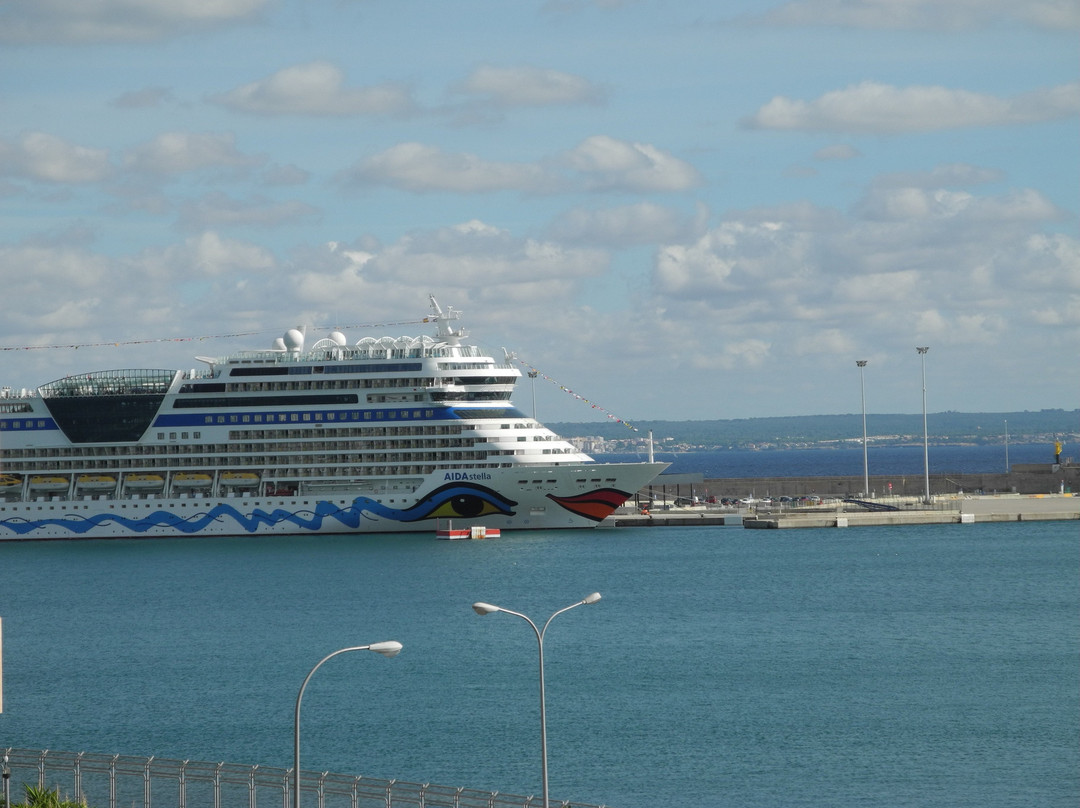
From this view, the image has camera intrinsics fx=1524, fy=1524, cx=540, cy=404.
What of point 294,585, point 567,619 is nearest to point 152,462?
point 294,585

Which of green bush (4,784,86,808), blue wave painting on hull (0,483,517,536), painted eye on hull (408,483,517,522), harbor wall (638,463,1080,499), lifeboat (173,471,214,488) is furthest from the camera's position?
harbor wall (638,463,1080,499)

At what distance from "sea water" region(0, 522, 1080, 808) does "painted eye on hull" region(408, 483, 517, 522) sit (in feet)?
25.1

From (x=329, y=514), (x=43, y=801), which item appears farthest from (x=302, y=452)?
(x=43, y=801)

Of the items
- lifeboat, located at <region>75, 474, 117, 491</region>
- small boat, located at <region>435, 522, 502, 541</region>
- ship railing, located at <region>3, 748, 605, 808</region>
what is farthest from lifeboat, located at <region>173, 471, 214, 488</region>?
ship railing, located at <region>3, 748, 605, 808</region>

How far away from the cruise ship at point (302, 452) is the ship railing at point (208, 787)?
5093cm

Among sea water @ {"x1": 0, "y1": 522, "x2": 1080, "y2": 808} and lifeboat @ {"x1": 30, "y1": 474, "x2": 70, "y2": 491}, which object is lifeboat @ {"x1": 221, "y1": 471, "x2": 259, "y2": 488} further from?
sea water @ {"x1": 0, "y1": 522, "x2": 1080, "y2": 808}

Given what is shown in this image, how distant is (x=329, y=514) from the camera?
85.3 meters

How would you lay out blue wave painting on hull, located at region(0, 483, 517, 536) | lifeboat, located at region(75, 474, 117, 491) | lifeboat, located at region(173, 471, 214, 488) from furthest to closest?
1. lifeboat, located at region(75, 474, 117, 491)
2. lifeboat, located at region(173, 471, 214, 488)
3. blue wave painting on hull, located at region(0, 483, 517, 536)

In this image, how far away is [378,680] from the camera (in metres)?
44.4

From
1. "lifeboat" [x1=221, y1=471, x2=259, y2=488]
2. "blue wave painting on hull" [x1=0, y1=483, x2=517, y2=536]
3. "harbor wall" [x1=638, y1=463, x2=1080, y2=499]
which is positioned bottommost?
"blue wave painting on hull" [x1=0, y1=483, x2=517, y2=536]

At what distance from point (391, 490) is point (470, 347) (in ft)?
30.0

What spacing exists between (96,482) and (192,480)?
19.6 ft

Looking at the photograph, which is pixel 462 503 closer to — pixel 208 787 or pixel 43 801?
pixel 208 787

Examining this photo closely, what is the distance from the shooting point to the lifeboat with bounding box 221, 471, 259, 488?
87.3 m
